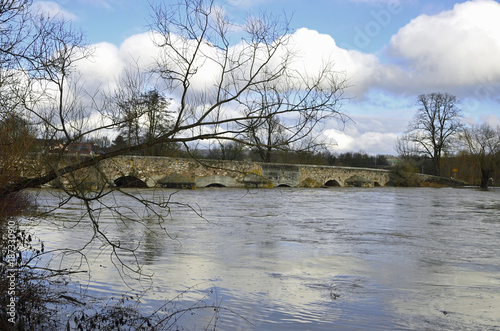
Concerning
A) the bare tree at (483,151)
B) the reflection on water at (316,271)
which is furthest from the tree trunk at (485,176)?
the reflection on water at (316,271)

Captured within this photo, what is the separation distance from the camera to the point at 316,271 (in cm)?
624

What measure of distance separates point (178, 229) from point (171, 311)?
18.5 feet

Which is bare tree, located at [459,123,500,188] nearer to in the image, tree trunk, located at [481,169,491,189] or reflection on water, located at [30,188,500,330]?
tree trunk, located at [481,169,491,189]

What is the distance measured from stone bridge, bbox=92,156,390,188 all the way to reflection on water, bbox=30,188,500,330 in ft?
29.4

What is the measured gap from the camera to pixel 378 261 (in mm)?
6961

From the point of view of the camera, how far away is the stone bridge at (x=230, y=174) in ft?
80.1

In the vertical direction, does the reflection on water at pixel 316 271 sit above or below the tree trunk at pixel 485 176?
below

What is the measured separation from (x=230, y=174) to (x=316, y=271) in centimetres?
2180

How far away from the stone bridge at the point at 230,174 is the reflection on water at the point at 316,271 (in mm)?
8957

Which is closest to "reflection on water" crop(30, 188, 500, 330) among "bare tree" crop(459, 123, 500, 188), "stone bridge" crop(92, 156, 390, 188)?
"stone bridge" crop(92, 156, 390, 188)

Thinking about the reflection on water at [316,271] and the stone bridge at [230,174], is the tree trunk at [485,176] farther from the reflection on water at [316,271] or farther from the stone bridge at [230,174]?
the reflection on water at [316,271]

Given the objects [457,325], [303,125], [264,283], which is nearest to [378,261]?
[264,283]

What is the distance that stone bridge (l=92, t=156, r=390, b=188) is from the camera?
24.4 metres

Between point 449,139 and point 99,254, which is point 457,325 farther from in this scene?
point 449,139
